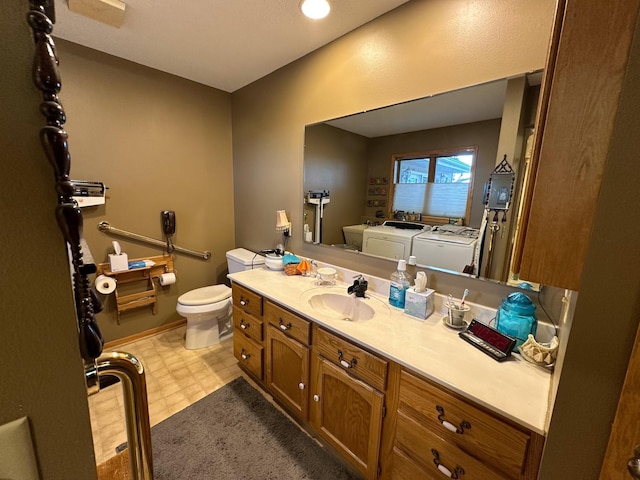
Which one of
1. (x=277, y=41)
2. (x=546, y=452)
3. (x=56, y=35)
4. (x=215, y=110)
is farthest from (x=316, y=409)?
(x=56, y=35)

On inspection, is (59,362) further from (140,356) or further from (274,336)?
(140,356)

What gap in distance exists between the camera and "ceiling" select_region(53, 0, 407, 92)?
1500 mm

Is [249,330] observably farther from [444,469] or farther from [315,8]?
[315,8]

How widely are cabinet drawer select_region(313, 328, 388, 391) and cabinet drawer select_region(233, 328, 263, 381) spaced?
628mm

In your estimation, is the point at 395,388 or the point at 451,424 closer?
the point at 451,424

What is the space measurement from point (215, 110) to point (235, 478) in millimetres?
2897

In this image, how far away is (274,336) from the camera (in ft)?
5.34

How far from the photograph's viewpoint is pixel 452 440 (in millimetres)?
926

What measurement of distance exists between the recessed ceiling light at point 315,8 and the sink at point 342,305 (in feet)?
5.31

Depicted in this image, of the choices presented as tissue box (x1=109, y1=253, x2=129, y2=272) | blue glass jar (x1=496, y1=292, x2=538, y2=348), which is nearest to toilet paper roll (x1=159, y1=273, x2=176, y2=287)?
tissue box (x1=109, y1=253, x2=129, y2=272)

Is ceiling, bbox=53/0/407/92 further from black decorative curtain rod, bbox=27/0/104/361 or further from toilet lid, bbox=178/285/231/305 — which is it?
toilet lid, bbox=178/285/231/305

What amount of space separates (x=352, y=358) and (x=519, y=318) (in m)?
0.73

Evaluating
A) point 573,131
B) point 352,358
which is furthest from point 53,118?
point 352,358

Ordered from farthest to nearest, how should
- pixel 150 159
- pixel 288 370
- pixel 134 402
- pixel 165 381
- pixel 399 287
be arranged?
pixel 150 159 → pixel 165 381 → pixel 288 370 → pixel 399 287 → pixel 134 402
